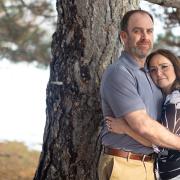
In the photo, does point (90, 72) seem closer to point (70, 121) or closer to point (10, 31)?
point (70, 121)

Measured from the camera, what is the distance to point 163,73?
9.16 feet

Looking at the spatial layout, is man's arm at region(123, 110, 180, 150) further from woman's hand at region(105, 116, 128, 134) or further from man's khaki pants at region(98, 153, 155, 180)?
man's khaki pants at region(98, 153, 155, 180)

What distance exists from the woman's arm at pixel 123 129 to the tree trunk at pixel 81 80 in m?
0.74

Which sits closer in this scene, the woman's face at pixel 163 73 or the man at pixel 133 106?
the man at pixel 133 106

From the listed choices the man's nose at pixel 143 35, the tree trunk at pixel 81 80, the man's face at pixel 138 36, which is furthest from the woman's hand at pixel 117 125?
the tree trunk at pixel 81 80

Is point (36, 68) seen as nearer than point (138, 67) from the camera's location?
No

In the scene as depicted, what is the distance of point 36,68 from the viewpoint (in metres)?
10.7

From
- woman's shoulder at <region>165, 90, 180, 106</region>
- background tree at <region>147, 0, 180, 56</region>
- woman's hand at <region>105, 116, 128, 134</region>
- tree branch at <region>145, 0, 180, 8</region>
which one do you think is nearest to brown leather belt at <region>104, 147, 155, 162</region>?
woman's hand at <region>105, 116, 128, 134</region>

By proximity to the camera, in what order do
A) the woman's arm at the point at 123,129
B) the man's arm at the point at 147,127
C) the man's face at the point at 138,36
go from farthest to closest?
the man's face at the point at 138,36
the woman's arm at the point at 123,129
the man's arm at the point at 147,127

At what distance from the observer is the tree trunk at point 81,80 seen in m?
3.42

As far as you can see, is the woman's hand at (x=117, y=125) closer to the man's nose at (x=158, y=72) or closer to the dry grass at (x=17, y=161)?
the man's nose at (x=158, y=72)

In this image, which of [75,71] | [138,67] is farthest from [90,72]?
[138,67]

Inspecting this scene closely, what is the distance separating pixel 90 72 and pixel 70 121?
0.39 meters

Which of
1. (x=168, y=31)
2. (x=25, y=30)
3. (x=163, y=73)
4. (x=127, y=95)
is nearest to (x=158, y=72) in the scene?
(x=163, y=73)
